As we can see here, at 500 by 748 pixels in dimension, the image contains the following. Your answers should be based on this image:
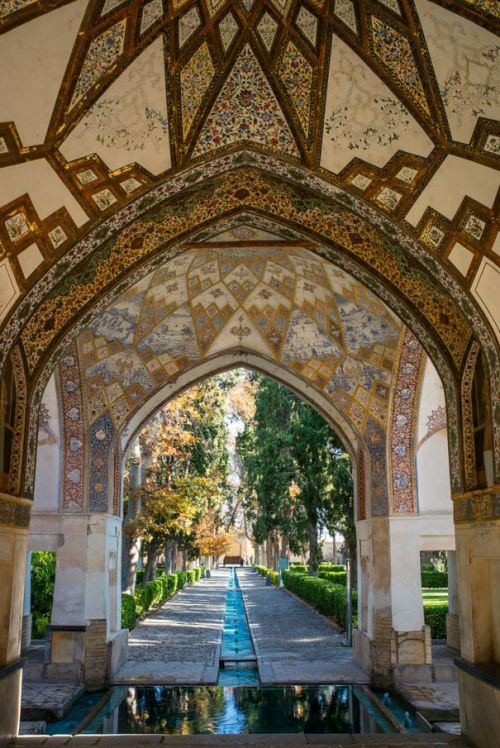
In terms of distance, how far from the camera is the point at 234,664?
10.9 m

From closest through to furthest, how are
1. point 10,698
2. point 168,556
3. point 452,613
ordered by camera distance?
point 10,698, point 452,613, point 168,556

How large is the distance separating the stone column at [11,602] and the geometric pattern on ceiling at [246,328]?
13.7ft

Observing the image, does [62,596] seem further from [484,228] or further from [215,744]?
[484,228]

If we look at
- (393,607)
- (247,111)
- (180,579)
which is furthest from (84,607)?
(180,579)

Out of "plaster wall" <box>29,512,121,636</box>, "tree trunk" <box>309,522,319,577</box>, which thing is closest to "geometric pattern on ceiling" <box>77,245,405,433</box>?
"plaster wall" <box>29,512,121,636</box>

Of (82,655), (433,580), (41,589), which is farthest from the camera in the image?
(433,580)

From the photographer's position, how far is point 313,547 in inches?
787

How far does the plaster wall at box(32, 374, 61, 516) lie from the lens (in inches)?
407

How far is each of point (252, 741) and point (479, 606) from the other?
216 centimetres

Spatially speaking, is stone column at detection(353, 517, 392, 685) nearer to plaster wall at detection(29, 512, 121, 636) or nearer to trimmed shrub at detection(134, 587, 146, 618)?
plaster wall at detection(29, 512, 121, 636)

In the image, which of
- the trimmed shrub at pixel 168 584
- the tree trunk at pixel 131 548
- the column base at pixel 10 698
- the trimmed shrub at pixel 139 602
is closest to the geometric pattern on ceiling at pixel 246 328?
the tree trunk at pixel 131 548

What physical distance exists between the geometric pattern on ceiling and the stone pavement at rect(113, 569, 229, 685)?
352 cm

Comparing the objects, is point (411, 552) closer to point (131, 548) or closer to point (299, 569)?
point (131, 548)

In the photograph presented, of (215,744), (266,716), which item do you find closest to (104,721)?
(266,716)
